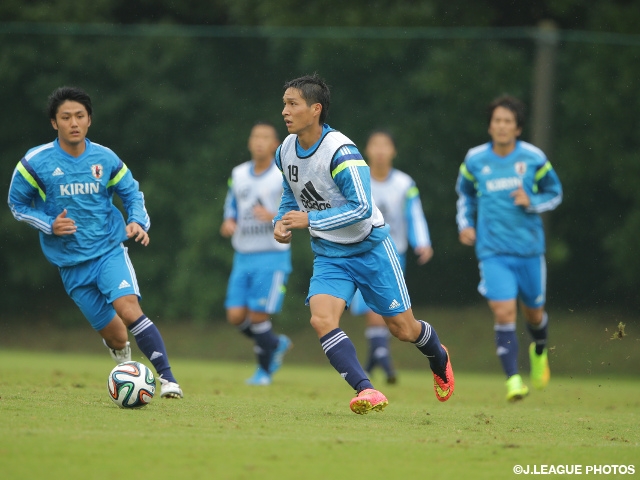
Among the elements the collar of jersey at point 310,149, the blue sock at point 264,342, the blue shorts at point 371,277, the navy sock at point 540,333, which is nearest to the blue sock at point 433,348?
the blue shorts at point 371,277

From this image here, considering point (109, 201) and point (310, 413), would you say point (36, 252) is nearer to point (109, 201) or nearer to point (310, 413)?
point (109, 201)

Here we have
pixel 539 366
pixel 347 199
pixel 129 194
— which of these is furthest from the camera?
pixel 539 366

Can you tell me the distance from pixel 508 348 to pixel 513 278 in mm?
634

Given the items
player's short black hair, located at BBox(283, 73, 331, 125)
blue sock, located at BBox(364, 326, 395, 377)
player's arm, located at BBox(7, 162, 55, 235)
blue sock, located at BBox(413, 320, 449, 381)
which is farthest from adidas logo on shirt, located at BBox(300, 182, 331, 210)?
blue sock, located at BBox(364, 326, 395, 377)

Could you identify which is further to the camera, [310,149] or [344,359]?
[310,149]

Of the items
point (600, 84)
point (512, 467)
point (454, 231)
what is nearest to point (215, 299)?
point (454, 231)

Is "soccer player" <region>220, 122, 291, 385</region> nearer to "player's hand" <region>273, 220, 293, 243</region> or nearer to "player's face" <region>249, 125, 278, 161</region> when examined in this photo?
"player's face" <region>249, 125, 278, 161</region>

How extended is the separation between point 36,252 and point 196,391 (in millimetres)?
5143

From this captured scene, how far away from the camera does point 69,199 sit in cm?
700

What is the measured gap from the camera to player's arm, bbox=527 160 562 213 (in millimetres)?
8820

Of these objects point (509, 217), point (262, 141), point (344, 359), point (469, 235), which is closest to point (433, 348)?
point (344, 359)

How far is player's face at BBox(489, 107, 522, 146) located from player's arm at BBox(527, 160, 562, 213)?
434 mm

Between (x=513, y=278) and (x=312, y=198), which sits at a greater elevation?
(x=312, y=198)

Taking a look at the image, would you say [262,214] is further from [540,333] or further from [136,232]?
[136,232]
